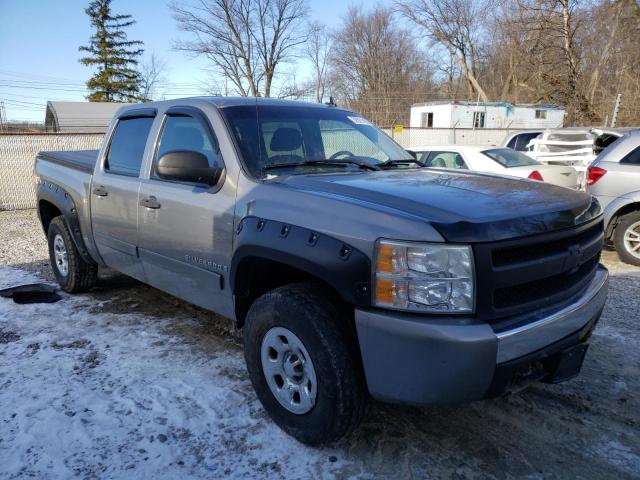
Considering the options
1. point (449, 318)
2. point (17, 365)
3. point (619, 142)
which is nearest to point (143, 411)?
point (17, 365)

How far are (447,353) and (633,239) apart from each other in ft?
19.0

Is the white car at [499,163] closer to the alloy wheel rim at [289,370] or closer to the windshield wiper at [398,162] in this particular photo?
the windshield wiper at [398,162]

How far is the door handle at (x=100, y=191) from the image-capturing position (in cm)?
436

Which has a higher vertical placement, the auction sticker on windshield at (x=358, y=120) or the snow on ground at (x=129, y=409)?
the auction sticker on windshield at (x=358, y=120)

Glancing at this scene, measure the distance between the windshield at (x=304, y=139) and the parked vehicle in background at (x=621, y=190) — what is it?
410cm

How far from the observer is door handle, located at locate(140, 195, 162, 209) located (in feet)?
12.0

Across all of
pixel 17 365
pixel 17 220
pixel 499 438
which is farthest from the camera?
pixel 17 220

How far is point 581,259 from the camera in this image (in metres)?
2.65

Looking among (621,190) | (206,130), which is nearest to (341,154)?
(206,130)

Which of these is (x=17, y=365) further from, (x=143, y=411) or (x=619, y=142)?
(x=619, y=142)

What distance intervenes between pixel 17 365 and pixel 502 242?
3.47m

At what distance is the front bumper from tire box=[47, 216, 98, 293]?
394 centimetres

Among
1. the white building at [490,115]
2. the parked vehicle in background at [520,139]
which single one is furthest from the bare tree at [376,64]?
the parked vehicle in background at [520,139]

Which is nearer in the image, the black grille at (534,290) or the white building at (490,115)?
the black grille at (534,290)
